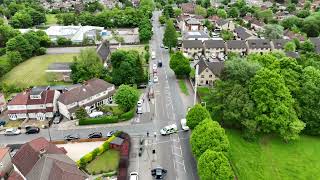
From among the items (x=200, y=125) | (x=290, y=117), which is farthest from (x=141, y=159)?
(x=290, y=117)

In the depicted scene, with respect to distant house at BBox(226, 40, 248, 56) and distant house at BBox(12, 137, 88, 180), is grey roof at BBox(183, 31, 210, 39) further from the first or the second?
distant house at BBox(12, 137, 88, 180)

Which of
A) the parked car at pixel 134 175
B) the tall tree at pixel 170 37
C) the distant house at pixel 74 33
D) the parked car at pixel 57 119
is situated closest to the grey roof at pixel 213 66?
the tall tree at pixel 170 37

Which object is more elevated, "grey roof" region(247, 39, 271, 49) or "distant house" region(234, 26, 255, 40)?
"distant house" region(234, 26, 255, 40)

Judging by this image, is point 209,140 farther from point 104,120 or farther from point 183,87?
point 183,87

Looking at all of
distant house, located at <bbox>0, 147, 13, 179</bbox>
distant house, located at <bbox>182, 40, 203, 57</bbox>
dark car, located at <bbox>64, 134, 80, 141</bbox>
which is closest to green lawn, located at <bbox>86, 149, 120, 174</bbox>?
dark car, located at <bbox>64, 134, 80, 141</bbox>

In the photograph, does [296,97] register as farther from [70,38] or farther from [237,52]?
[70,38]
